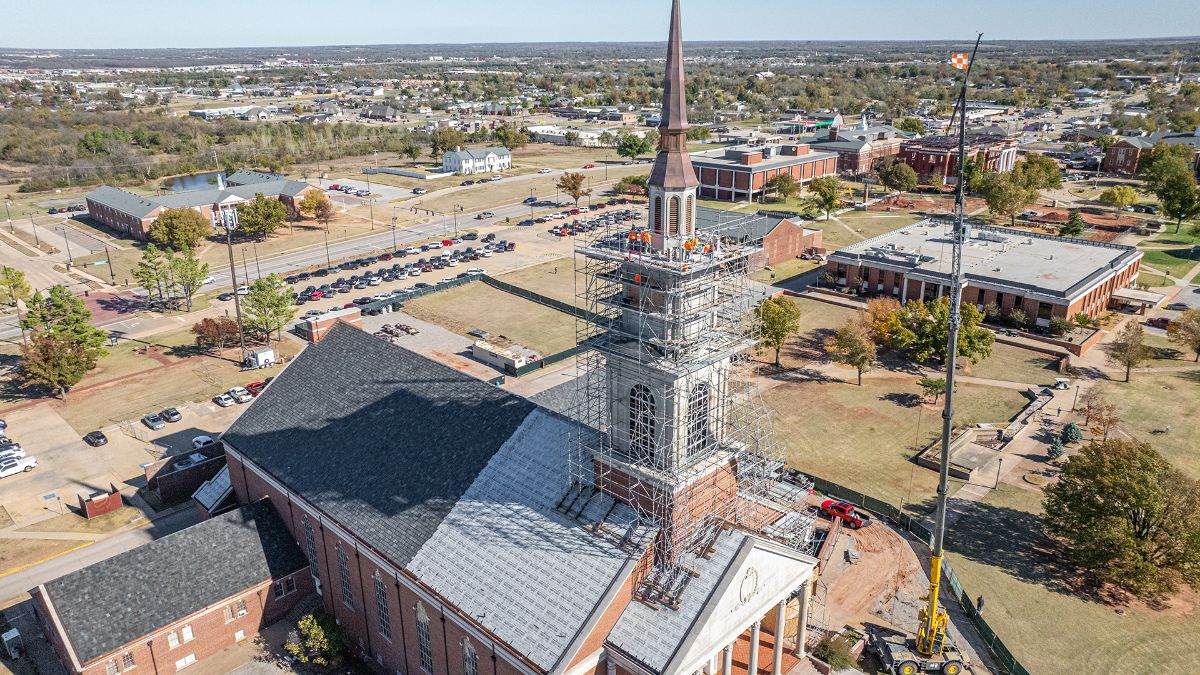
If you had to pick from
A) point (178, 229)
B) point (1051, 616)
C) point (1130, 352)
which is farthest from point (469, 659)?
point (178, 229)

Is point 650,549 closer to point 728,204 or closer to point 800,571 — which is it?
point 800,571

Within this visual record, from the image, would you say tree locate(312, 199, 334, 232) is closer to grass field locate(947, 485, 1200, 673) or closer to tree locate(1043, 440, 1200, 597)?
grass field locate(947, 485, 1200, 673)

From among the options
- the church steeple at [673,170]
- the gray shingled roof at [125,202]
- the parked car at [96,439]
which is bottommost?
the parked car at [96,439]

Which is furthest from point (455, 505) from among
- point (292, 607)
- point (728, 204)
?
point (728, 204)

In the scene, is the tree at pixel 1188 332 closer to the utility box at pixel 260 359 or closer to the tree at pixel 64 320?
the utility box at pixel 260 359

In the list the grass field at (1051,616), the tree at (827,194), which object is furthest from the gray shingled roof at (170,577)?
the tree at (827,194)

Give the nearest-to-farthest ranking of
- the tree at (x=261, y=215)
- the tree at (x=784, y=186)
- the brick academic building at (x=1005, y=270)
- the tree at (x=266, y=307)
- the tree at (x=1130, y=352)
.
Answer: the tree at (x=1130, y=352), the tree at (x=266, y=307), the brick academic building at (x=1005, y=270), the tree at (x=261, y=215), the tree at (x=784, y=186)

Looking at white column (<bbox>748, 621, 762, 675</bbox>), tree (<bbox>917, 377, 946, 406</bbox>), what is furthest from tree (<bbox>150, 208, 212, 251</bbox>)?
white column (<bbox>748, 621, 762, 675</bbox>)
